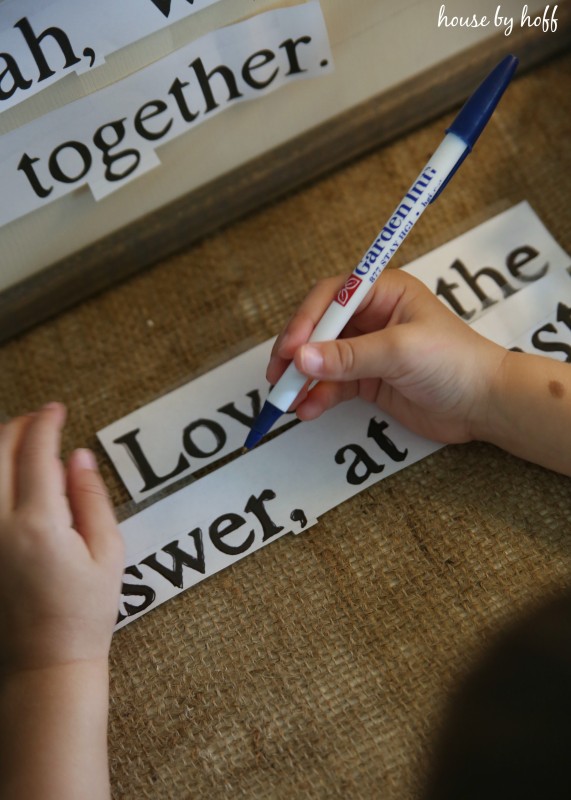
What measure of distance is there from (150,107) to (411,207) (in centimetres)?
20

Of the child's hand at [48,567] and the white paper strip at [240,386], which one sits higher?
the white paper strip at [240,386]

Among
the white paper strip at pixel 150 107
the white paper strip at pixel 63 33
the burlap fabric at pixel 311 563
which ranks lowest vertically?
the burlap fabric at pixel 311 563

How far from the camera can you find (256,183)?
24.8 inches

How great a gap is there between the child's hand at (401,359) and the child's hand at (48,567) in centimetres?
17

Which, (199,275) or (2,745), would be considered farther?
(199,275)

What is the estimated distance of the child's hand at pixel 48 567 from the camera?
459 mm

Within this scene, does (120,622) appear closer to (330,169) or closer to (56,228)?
(56,228)

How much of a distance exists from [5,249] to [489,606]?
44 cm

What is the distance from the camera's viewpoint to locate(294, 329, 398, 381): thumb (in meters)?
0.47

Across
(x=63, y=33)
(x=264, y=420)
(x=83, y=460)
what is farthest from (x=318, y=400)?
(x=63, y=33)

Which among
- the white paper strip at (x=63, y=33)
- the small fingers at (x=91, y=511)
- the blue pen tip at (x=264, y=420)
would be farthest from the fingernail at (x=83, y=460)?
the white paper strip at (x=63, y=33)

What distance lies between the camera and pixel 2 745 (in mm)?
451

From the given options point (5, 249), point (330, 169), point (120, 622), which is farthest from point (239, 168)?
point (120, 622)

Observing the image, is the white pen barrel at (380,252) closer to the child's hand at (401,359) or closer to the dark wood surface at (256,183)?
the child's hand at (401,359)
